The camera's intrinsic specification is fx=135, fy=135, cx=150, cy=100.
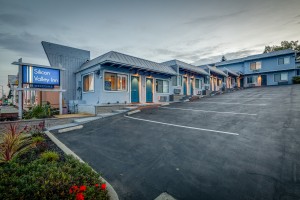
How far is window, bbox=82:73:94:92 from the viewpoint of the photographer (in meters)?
12.3

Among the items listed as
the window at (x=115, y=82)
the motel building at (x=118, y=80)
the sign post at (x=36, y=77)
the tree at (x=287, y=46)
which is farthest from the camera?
the tree at (x=287, y=46)

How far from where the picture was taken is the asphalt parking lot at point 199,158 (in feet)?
8.93

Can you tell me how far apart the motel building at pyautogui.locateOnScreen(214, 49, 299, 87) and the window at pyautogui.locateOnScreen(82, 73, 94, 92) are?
34.7 metres

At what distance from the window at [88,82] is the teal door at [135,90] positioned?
12.0 feet

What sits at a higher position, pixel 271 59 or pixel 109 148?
pixel 271 59

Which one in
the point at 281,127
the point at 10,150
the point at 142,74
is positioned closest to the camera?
the point at 10,150

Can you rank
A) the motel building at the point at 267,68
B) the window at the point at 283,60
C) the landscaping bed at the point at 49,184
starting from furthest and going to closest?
the window at the point at 283,60, the motel building at the point at 267,68, the landscaping bed at the point at 49,184

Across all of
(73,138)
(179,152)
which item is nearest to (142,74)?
(73,138)

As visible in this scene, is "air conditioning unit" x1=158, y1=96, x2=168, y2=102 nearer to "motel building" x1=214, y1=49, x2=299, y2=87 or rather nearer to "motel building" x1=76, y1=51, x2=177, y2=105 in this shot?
"motel building" x1=76, y1=51, x2=177, y2=105

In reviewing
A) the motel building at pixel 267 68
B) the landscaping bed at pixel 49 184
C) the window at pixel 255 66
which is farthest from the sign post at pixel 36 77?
the window at pixel 255 66

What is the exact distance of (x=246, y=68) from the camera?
33.9 meters

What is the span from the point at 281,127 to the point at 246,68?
114ft

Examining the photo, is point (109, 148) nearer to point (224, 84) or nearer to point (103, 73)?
point (103, 73)

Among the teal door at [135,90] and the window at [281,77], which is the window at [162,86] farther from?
the window at [281,77]
